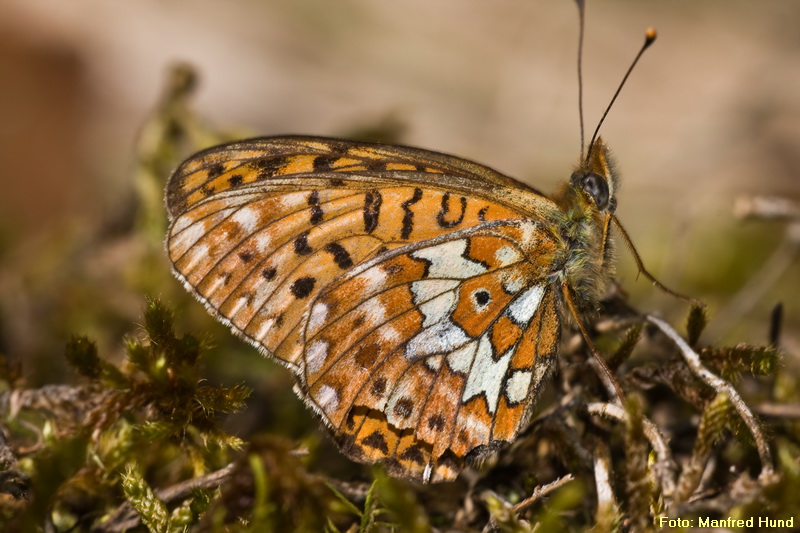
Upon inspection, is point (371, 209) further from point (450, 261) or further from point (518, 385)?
point (518, 385)

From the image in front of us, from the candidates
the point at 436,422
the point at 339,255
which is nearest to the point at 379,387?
the point at 436,422

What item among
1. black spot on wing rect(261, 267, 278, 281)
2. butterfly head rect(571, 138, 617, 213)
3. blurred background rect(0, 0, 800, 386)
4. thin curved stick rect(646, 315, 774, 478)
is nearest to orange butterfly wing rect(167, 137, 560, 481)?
black spot on wing rect(261, 267, 278, 281)

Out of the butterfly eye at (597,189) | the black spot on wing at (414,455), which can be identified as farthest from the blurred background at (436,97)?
the black spot on wing at (414,455)

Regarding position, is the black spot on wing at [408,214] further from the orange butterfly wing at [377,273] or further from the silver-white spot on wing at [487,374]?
the silver-white spot on wing at [487,374]

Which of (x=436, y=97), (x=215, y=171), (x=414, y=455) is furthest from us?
(x=436, y=97)

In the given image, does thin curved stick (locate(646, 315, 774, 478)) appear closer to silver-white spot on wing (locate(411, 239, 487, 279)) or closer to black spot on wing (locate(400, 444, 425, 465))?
silver-white spot on wing (locate(411, 239, 487, 279))

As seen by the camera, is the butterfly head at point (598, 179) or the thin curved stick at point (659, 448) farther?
the butterfly head at point (598, 179)
